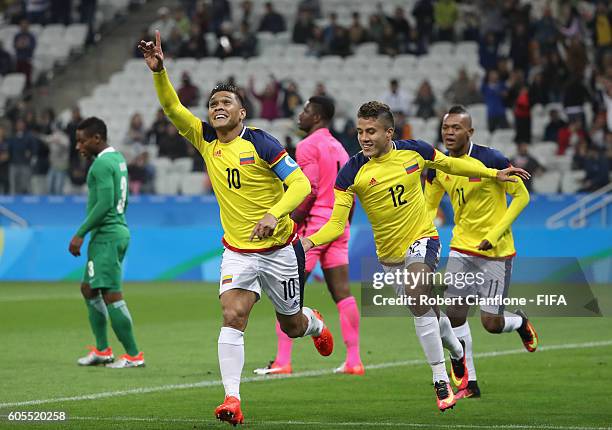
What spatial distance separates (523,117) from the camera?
982 inches

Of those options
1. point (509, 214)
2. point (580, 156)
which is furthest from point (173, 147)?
point (509, 214)

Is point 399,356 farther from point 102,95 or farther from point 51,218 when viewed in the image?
point 102,95

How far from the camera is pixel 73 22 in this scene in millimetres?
33500

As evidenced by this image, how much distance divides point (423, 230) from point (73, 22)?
83.2 ft

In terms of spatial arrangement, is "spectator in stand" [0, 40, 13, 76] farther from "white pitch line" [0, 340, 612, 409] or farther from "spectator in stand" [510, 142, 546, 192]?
"white pitch line" [0, 340, 612, 409]

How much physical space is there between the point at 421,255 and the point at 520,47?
1799 centimetres

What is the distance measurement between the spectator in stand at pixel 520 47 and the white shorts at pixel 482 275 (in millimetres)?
16406

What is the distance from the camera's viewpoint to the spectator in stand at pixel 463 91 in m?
26.2

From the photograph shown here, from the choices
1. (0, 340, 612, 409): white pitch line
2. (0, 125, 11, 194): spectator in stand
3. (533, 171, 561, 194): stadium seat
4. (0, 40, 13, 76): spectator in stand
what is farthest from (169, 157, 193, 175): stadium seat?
(0, 340, 612, 409): white pitch line

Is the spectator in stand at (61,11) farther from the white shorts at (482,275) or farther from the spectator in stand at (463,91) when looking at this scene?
the white shorts at (482,275)

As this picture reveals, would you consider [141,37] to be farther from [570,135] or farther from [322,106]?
[322,106]

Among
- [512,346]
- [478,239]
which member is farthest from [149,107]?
[478,239]

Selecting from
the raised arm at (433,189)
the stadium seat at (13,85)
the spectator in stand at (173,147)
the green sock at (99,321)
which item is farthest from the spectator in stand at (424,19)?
the raised arm at (433,189)

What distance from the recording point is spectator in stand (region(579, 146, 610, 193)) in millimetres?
23266
